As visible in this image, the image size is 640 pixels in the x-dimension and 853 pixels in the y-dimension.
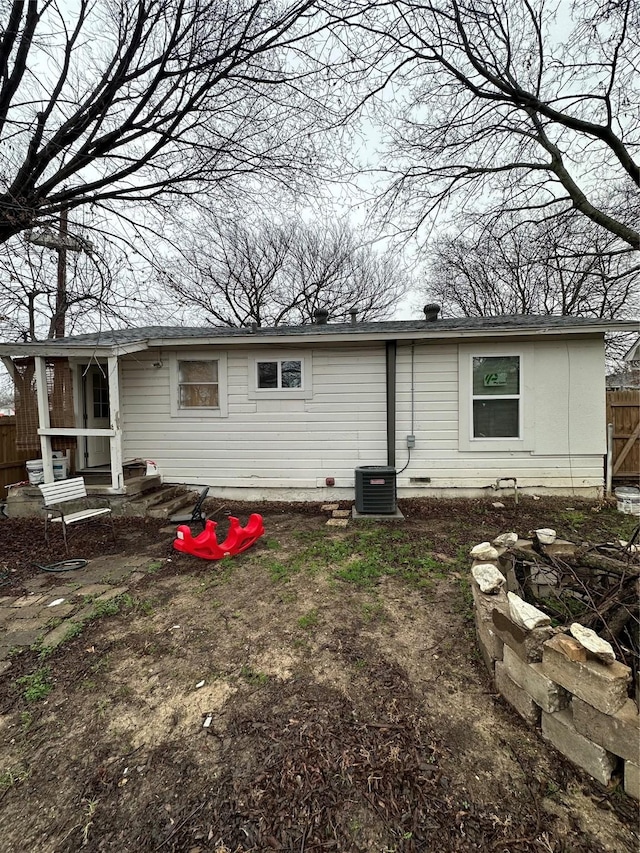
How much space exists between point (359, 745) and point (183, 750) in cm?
87

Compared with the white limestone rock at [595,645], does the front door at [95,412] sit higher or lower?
higher

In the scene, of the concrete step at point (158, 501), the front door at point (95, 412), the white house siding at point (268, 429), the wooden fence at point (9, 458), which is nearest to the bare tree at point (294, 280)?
the front door at point (95, 412)

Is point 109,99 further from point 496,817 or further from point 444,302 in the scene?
point 444,302

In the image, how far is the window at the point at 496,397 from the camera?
20.8 ft

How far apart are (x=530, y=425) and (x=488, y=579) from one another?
15.7ft

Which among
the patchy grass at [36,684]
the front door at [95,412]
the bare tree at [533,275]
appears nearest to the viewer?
the patchy grass at [36,684]

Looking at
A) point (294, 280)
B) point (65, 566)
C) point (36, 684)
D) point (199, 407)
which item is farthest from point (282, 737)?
point (294, 280)

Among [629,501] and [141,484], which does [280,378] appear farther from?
[629,501]

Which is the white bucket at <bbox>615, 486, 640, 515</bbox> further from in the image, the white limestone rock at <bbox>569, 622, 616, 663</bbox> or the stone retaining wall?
the white limestone rock at <bbox>569, 622, 616, 663</bbox>

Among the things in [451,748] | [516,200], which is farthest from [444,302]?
[451,748]

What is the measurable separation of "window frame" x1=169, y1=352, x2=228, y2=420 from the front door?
4.95 feet

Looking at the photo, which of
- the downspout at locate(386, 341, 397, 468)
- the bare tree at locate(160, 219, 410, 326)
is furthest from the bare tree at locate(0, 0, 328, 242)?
the bare tree at locate(160, 219, 410, 326)

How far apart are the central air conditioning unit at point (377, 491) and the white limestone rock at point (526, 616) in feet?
11.9

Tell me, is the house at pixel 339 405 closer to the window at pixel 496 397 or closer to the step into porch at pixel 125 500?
the window at pixel 496 397
